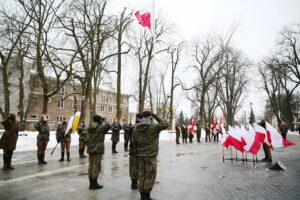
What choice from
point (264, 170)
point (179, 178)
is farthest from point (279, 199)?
point (264, 170)

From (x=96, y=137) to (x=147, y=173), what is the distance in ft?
6.54

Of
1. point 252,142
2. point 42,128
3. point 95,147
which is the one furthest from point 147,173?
point 42,128

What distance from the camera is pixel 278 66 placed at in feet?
135

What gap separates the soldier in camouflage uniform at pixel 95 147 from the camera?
670 cm

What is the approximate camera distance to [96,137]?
7.02 metres

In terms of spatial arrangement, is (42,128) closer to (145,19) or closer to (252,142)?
(145,19)

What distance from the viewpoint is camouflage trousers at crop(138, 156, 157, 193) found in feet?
18.4

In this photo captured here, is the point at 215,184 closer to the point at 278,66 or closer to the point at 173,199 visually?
→ the point at 173,199

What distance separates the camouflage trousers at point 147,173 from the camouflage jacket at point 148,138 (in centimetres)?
13

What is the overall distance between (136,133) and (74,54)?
18907mm

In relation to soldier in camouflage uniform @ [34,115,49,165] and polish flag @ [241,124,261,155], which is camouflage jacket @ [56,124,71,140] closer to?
soldier in camouflage uniform @ [34,115,49,165]

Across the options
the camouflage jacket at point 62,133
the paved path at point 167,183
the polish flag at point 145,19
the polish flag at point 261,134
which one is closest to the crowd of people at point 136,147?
the paved path at point 167,183

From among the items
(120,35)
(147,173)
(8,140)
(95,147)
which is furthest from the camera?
(120,35)

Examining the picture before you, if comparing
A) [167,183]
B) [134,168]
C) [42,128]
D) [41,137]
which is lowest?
[167,183]
